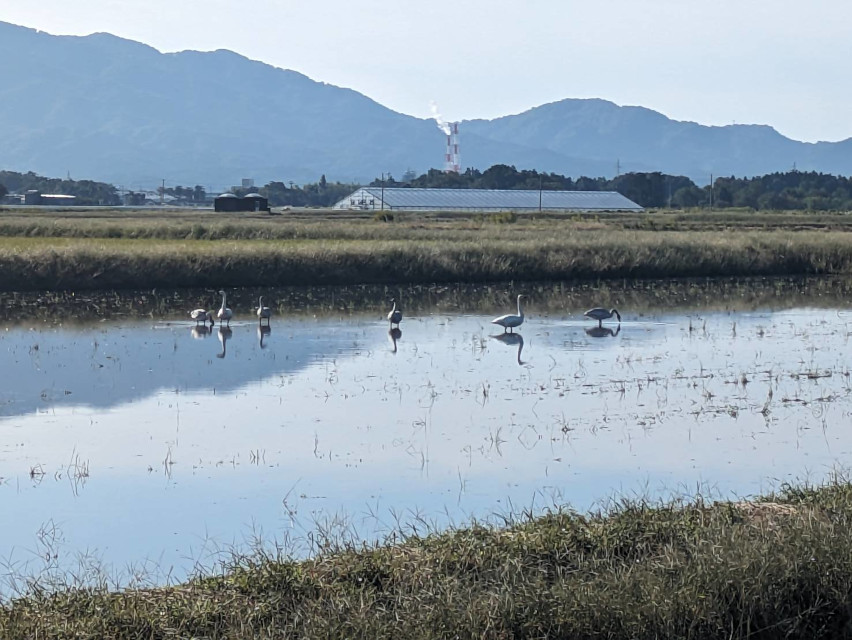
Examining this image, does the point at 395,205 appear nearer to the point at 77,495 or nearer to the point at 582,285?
the point at 582,285

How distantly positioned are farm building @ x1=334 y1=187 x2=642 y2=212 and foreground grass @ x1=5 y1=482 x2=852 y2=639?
59763mm

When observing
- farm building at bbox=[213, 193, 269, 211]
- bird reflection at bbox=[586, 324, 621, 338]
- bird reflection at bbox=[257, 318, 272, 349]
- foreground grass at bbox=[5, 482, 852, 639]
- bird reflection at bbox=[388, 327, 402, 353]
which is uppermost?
farm building at bbox=[213, 193, 269, 211]

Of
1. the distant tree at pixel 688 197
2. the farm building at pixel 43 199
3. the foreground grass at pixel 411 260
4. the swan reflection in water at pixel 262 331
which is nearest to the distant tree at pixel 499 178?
the distant tree at pixel 688 197

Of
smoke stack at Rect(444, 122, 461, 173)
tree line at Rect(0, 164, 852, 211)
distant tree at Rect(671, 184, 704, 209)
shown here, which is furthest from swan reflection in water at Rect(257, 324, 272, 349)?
smoke stack at Rect(444, 122, 461, 173)

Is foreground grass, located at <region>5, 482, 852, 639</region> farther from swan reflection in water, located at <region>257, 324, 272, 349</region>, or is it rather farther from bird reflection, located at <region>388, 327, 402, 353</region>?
swan reflection in water, located at <region>257, 324, 272, 349</region>

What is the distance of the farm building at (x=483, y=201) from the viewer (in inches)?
2640

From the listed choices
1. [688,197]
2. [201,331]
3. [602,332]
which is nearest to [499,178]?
[688,197]

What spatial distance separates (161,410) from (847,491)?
642 centimetres

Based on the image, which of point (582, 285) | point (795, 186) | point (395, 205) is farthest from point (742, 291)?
point (795, 186)

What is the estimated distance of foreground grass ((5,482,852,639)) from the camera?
4805mm

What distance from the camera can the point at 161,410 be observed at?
10844 millimetres

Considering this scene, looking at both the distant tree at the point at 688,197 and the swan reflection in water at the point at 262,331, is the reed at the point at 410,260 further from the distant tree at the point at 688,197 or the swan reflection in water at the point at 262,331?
the distant tree at the point at 688,197

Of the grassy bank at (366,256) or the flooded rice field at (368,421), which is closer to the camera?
the flooded rice field at (368,421)

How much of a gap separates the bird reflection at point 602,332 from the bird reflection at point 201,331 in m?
5.38
